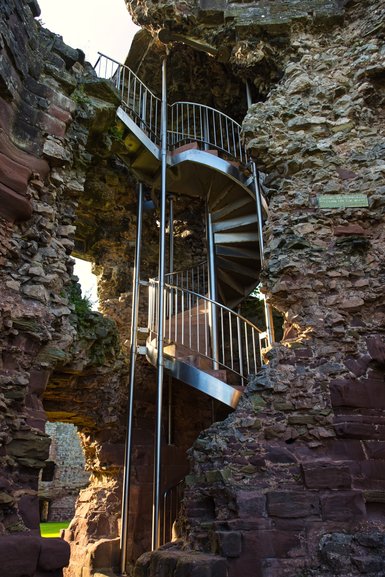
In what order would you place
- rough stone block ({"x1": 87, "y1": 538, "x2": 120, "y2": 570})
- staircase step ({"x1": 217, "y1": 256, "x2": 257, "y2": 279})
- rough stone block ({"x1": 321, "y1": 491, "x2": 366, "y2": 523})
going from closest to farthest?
rough stone block ({"x1": 321, "y1": 491, "x2": 366, "y2": 523}), rough stone block ({"x1": 87, "y1": 538, "x2": 120, "y2": 570}), staircase step ({"x1": 217, "y1": 256, "x2": 257, "y2": 279})

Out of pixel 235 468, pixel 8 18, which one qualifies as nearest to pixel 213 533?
pixel 235 468

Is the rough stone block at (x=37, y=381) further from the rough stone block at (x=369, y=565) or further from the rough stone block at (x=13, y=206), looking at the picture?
the rough stone block at (x=369, y=565)

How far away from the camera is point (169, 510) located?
20.8 feet

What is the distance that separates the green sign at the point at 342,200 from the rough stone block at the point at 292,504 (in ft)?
10.5

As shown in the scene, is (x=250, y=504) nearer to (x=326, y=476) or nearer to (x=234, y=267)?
(x=326, y=476)

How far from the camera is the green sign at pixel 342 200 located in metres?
5.39

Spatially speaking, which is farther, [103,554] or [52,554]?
[103,554]

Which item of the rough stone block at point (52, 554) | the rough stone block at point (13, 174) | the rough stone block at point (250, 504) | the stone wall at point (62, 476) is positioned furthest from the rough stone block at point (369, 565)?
the stone wall at point (62, 476)

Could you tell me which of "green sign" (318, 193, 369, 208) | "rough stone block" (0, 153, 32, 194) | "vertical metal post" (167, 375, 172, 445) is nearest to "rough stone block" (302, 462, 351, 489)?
"green sign" (318, 193, 369, 208)

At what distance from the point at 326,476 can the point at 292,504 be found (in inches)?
16.3

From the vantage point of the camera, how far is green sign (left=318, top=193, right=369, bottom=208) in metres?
5.39

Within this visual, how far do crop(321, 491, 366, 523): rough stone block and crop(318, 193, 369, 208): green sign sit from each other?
312 cm

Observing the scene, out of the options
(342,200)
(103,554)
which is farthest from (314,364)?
(103,554)

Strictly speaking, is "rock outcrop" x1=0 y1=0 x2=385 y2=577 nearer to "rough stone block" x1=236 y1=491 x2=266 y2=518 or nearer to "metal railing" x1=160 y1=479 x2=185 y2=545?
"rough stone block" x1=236 y1=491 x2=266 y2=518
